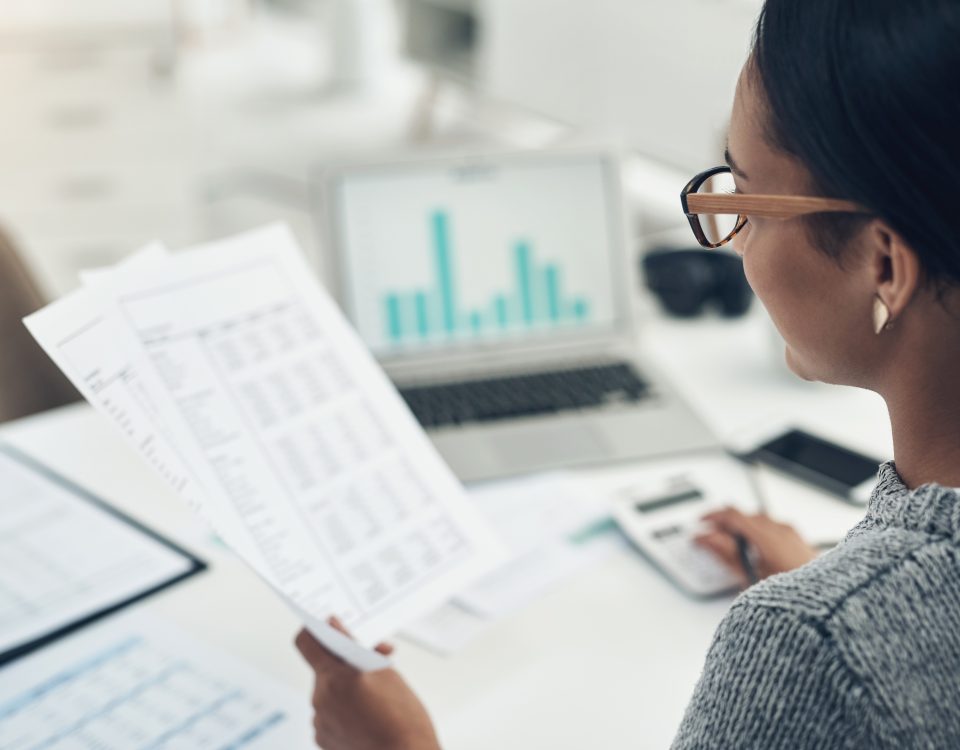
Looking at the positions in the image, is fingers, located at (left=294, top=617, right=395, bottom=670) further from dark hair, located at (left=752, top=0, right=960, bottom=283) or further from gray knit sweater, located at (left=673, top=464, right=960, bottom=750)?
dark hair, located at (left=752, top=0, right=960, bottom=283)

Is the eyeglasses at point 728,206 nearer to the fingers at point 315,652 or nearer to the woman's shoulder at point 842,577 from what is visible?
the woman's shoulder at point 842,577

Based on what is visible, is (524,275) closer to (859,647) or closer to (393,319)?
(393,319)

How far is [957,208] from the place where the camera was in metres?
0.55

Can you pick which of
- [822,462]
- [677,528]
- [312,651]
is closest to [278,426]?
[312,651]

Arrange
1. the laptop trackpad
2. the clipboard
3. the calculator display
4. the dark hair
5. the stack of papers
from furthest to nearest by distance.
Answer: the laptop trackpad < the calculator display < the clipboard < the stack of papers < the dark hair

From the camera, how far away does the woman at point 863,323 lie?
54 cm

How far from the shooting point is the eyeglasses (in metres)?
0.60

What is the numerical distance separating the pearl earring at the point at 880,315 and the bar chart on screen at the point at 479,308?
84 cm

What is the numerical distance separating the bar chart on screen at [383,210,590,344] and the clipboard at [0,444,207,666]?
443 millimetres

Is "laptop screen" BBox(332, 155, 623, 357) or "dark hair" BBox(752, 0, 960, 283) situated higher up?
"dark hair" BBox(752, 0, 960, 283)

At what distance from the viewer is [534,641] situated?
99 cm

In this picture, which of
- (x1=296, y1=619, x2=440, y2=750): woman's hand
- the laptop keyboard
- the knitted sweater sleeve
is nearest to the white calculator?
the laptop keyboard

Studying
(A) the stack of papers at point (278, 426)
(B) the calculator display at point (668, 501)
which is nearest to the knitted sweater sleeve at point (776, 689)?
(A) the stack of papers at point (278, 426)

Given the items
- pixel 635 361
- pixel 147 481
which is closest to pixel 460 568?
pixel 147 481
